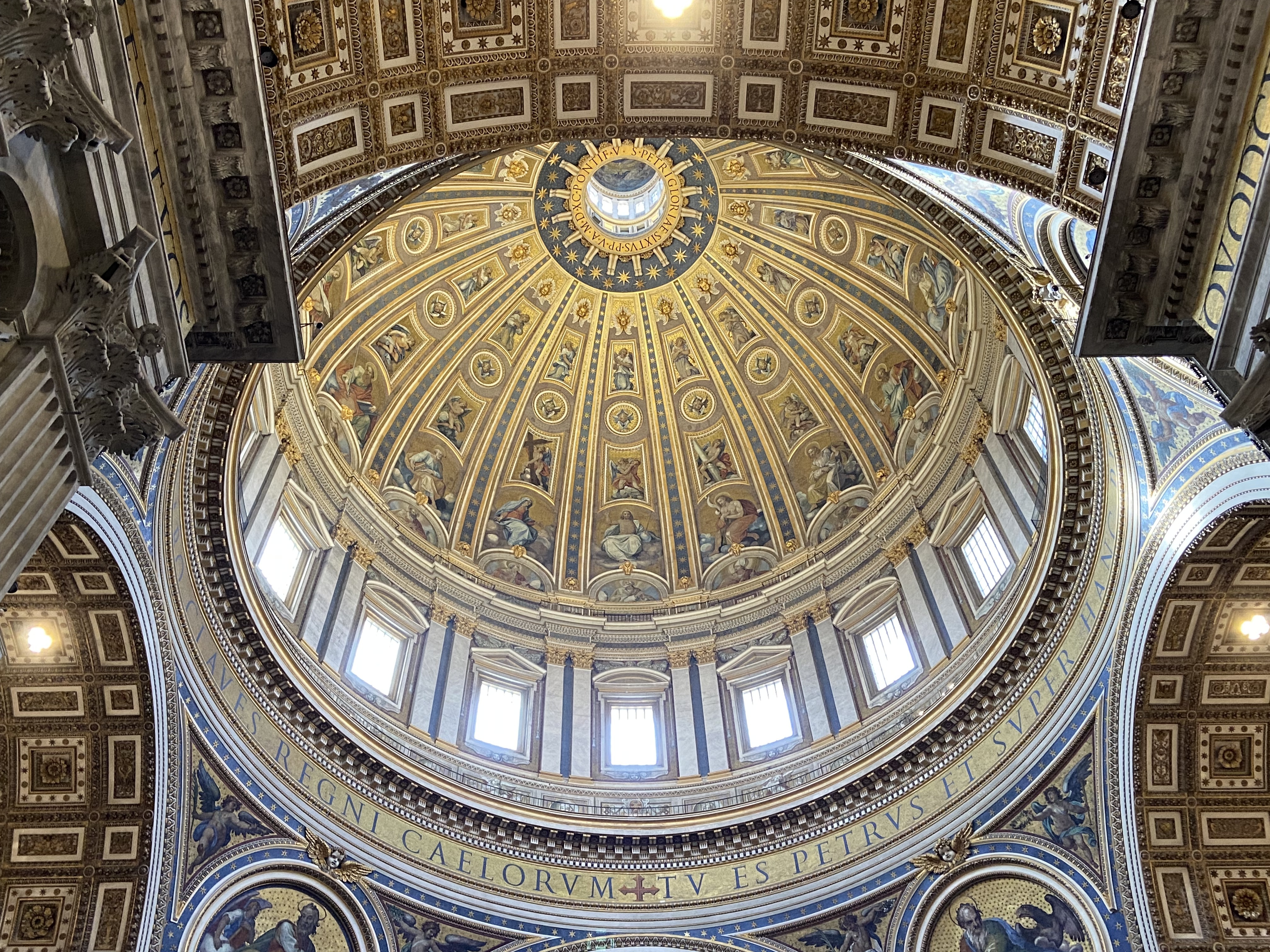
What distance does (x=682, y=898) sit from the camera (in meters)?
20.2

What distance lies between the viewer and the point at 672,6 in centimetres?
1298

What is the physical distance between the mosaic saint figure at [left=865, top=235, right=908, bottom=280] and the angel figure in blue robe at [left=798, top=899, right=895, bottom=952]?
16198 millimetres

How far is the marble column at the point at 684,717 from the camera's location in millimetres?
24188

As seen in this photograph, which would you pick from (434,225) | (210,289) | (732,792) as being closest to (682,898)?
(732,792)

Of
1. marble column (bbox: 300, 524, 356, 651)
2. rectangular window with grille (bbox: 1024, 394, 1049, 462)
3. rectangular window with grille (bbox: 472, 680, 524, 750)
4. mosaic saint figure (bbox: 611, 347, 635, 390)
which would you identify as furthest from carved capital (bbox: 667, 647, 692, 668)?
rectangular window with grille (bbox: 1024, 394, 1049, 462)

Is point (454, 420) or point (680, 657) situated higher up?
point (454, 420)

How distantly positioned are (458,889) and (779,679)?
9.65 metres

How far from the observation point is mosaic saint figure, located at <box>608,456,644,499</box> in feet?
105

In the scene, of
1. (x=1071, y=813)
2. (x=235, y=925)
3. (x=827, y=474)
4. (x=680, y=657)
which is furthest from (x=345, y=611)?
(x=1071, y=813)

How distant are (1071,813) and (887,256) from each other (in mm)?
15908

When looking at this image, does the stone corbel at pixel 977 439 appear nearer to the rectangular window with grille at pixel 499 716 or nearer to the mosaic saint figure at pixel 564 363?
the rectangular window with grille at pixel 499 716

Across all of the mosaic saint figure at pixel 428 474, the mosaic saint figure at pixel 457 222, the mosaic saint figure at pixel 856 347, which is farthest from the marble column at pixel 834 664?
the mosaic saint figure at pixel 457 222

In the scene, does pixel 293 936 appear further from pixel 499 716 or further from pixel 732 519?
pixel 732 519

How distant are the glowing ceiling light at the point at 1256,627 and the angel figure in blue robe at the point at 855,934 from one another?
750 centimetres
